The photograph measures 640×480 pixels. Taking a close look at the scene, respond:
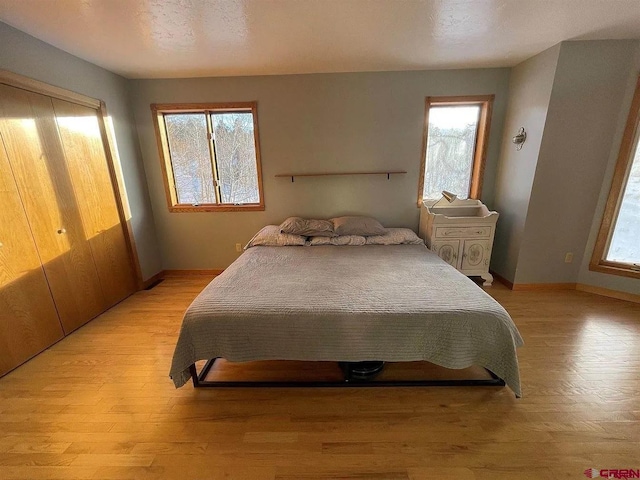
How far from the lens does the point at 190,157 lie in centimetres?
312

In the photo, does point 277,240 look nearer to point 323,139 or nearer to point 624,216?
point 323,139

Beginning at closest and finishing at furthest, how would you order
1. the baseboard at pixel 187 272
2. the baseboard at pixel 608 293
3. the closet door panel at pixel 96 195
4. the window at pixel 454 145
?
1. the closet door panel at pixel 96 195
2. the baseboard at pixel 608 293
3. the window at pixel 454 145
4. the baseboard at pixel 187 272

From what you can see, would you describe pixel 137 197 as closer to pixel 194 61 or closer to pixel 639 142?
pixel 194 61

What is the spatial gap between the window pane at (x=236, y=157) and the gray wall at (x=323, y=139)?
17cm

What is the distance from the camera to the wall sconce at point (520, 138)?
261cm

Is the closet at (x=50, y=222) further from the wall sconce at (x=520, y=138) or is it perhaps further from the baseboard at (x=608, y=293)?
the baseboard at (x=608, y=293)

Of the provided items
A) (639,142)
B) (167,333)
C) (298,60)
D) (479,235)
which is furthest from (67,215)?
(639,142)

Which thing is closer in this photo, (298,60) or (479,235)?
(298,60)

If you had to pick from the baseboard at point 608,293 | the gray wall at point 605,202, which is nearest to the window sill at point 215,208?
the gray wall at point 605,202

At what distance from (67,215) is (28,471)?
5.95ft

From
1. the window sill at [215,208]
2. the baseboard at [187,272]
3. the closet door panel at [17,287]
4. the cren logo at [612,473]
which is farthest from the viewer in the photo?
the baseboard at [187,272]

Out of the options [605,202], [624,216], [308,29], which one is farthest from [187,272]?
[624,216]

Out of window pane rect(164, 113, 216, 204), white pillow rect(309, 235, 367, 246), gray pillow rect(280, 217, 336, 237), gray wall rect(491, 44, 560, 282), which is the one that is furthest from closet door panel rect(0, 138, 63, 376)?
gray wall rect(491, 44, 560, 282)

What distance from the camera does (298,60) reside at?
247 centimetres
